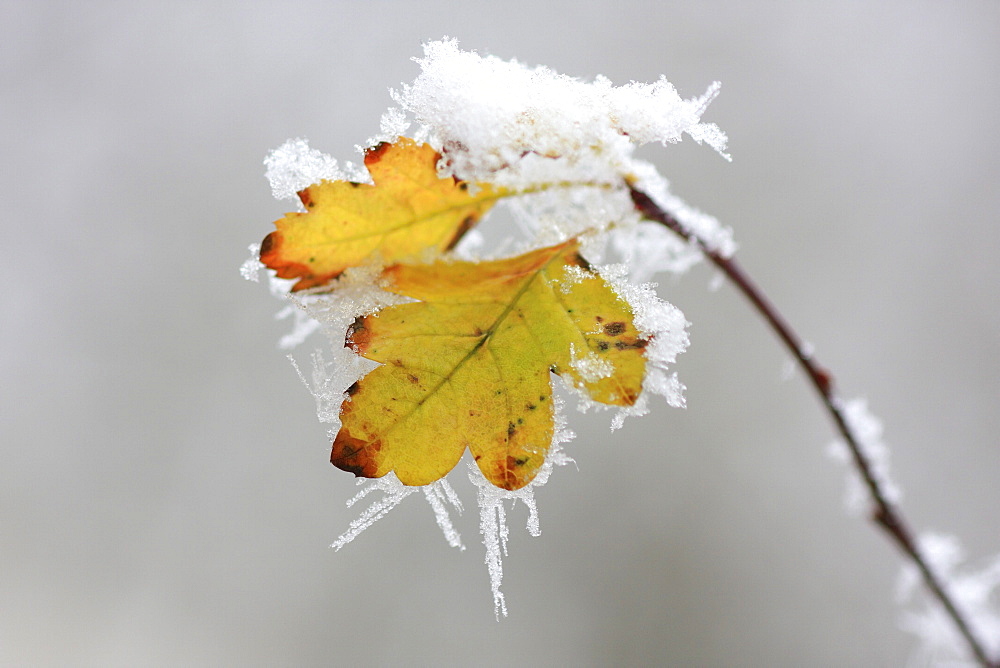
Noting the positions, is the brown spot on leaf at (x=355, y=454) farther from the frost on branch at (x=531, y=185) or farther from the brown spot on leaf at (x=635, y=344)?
the brown spot on leaf at (x=635, y=344)

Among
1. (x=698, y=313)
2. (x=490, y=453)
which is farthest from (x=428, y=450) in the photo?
(x=698, y=313)

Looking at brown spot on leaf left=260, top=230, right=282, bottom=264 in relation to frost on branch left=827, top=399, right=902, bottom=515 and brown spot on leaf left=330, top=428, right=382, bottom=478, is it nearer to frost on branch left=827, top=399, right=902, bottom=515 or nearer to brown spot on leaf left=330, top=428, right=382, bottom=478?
brown spot on leaf left=330, top=428, right=382, bottom=478

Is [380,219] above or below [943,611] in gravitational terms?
above

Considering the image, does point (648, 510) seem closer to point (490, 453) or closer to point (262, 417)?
point (262, 417)

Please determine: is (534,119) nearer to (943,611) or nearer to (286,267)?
(286,267)

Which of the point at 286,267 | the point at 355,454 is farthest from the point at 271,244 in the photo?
the point at 355,454

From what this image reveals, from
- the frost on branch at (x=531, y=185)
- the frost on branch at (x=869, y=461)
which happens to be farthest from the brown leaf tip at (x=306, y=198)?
the frost on branch at (x=869, y=461)

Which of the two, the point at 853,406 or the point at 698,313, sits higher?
the point at 698,313
